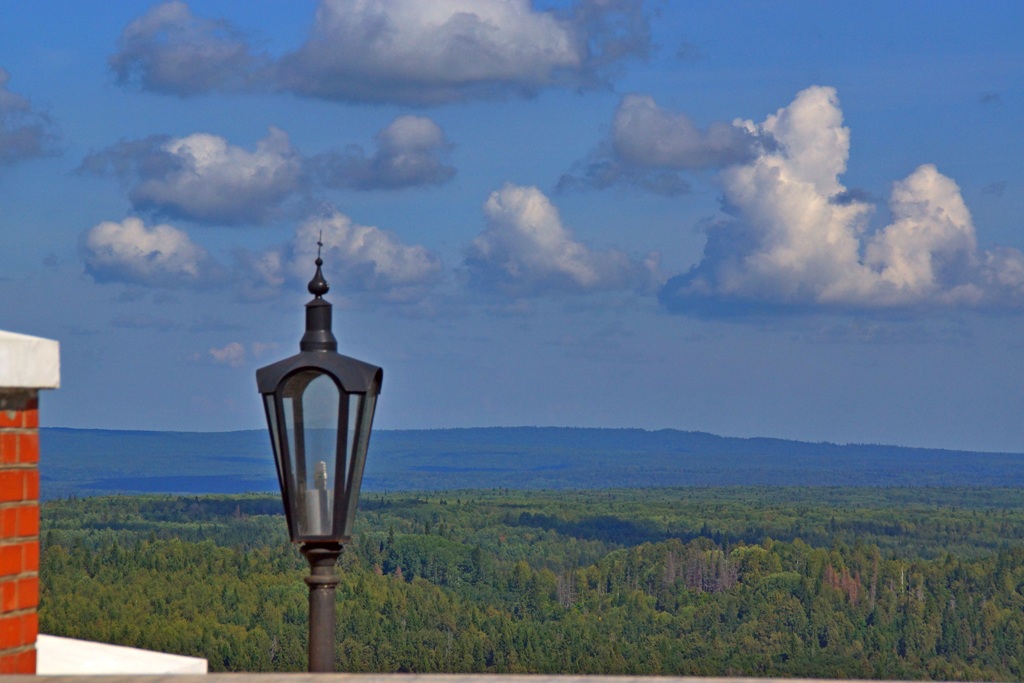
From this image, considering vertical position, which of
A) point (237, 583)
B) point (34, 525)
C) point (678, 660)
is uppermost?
point (34, 525)

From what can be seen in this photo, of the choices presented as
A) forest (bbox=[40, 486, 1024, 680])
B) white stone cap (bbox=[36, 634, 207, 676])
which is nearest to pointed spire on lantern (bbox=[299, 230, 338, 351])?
white stone cap (bbox=[36, 634, 207, 676])

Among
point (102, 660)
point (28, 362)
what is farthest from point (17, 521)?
point (102, 660)

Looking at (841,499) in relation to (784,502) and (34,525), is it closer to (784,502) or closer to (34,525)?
(784,502)

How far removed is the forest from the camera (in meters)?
70.1

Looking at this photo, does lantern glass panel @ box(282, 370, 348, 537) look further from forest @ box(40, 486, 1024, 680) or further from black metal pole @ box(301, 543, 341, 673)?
forest @ box(40, 486, 1024, 680)

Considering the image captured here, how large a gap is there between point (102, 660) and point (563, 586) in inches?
3845

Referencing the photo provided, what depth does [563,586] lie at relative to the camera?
337 ft

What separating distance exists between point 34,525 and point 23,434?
309mm

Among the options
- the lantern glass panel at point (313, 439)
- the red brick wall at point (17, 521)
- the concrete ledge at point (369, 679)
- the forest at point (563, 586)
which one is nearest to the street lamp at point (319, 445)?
the lantern glass panel at point (313, 439)

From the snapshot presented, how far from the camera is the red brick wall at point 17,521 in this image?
445 cm

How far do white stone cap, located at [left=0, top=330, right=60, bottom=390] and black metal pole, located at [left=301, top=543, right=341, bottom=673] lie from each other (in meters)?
1.98

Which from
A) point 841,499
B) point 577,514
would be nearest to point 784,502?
point 841,499

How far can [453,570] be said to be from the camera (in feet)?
324

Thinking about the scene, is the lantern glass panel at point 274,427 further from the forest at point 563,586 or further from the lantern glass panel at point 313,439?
the forest at point 563,586
